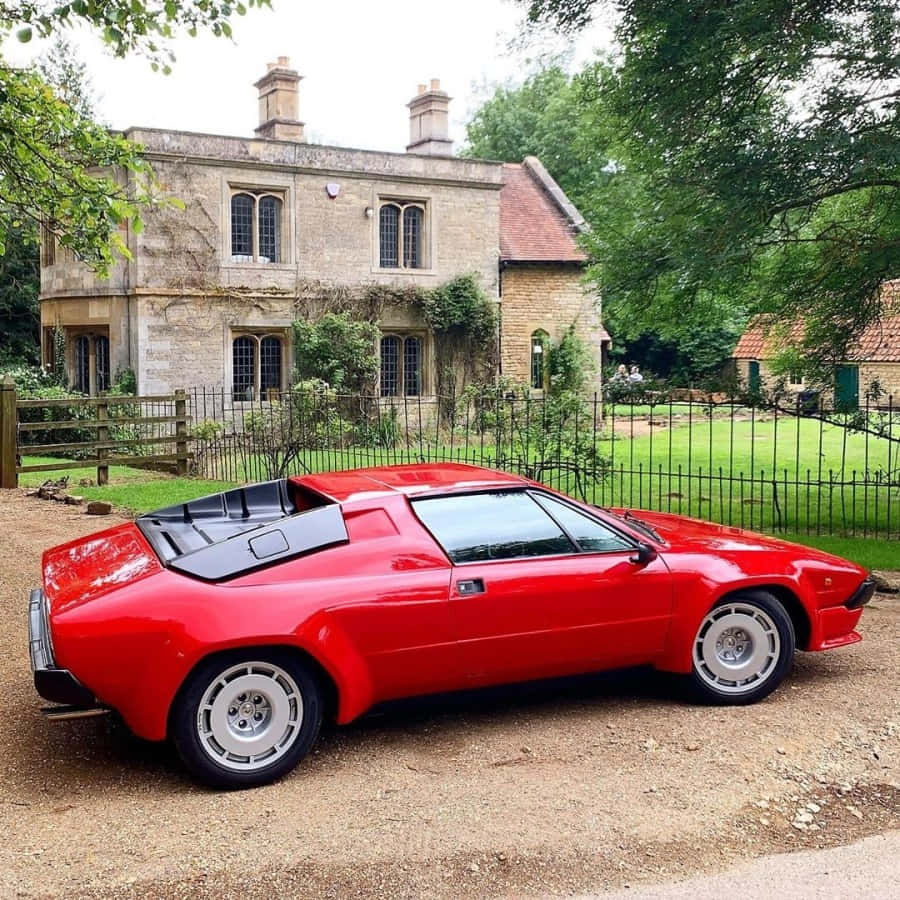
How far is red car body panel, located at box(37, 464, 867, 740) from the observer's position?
196 inches

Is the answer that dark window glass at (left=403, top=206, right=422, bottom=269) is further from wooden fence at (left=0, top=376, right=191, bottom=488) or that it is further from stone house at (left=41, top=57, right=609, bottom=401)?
wooden fence at (left=0, top=376, right=191, bottom=488)

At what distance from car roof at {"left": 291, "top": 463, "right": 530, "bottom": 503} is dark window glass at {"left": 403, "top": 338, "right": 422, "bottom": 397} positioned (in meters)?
22.1

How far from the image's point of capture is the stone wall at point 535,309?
29906 millimetres

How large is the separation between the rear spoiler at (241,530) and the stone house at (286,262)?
19291mm

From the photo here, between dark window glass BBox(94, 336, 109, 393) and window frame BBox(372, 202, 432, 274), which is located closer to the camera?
dark window glass BBox(94, 336, 109, 393)

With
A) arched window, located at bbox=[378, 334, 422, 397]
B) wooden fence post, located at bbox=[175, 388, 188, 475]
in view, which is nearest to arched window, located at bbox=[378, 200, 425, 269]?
arched window, located at bbox=[378, 334, 422, 397]

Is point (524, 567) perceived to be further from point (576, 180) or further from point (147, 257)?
point (576, 180)

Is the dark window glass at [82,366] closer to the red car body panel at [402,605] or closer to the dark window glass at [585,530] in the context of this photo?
the red car body panel at [402,605]

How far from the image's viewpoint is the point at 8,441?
53.8ft

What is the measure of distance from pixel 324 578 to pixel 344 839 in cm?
132

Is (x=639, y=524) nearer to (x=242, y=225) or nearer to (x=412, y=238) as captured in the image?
(x=242, y=225)

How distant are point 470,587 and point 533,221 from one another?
2722cm

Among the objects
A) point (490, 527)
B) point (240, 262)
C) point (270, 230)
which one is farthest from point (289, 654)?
point (270, 230)

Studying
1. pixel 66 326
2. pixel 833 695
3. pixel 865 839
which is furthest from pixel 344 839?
pixel 66 326
